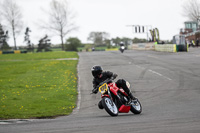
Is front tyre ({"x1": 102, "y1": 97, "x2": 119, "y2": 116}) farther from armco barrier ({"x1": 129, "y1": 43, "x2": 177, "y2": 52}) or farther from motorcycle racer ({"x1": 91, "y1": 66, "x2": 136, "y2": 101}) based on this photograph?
armco barrier ({"x1": 129, "y1": 43, "x2": 177, "y2": 52})

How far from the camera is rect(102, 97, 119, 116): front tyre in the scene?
32.4 ft

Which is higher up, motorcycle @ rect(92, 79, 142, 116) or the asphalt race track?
motorcycle @ rect(92, 79, 142, 116)

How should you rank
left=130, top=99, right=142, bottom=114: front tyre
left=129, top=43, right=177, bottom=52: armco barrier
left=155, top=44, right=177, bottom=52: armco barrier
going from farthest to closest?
left=129, top=43, right=177, bottom=52: armco barrier → left=155, top=44, right=177, bottom=52: armco barrier → left=130, top=99, right=142, bottom=114: front tyre

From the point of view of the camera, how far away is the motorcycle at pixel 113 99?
995cm

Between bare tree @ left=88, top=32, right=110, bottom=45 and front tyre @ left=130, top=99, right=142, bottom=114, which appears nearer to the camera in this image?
front tyre @ left=130, top=99, right=142, bottom=114

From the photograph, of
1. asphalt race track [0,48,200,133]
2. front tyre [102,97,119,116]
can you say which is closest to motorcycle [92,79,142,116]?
front tyre [102,97,119,116]

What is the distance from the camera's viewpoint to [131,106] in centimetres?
1036

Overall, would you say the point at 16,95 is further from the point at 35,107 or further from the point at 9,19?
the point at 9,19

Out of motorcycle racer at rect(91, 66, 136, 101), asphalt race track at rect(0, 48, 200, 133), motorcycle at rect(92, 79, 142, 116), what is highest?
motorcycle racer at rect(91, 66, 136, 101)

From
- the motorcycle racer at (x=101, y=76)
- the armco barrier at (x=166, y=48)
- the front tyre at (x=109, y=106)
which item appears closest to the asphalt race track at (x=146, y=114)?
the front tyre at (x=109, y=106)

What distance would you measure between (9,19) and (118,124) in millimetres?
85566

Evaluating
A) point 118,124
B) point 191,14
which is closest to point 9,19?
point 191,14

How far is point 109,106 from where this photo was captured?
392 inches

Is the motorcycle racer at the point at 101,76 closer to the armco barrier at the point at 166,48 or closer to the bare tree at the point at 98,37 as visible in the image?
the armco barrier at the point at 166,48
